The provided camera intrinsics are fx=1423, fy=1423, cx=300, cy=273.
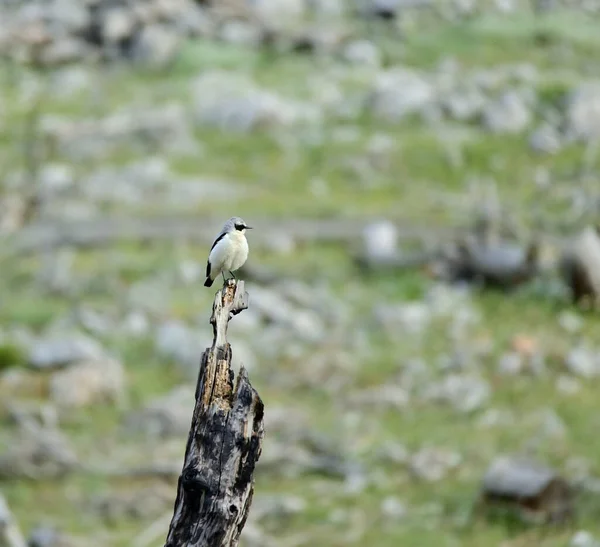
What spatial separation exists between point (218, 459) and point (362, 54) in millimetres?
42312

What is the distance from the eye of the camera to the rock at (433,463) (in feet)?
67.4

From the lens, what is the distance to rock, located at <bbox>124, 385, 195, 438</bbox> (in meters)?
22.3

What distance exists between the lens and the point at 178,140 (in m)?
40.6

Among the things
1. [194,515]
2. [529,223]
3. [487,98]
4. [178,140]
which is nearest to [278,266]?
[529,223]

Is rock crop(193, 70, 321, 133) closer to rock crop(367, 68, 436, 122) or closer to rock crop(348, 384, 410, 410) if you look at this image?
rock crop(367, 68, 436, 122)

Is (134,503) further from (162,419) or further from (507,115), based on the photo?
(507,115)

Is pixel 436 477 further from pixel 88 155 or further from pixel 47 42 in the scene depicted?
pixel 47 42

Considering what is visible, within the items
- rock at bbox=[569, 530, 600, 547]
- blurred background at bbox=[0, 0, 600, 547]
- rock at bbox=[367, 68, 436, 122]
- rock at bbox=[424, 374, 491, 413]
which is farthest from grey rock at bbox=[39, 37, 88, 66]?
rock at bbox=[569, 530, 600, 547]

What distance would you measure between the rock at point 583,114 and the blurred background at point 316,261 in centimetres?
9

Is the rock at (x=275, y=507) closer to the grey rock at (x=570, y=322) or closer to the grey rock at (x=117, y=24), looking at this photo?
the grey rock at (x=570, y=322)

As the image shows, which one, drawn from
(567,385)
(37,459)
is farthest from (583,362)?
(37,459)

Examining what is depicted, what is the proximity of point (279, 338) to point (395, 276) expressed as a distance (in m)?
4.56

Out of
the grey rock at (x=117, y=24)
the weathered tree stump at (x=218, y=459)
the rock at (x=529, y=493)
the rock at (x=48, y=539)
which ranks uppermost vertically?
the grey rock at (x=117, y=24)

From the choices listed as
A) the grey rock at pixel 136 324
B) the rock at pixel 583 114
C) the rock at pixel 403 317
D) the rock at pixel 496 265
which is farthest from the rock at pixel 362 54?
the grey rock at pixel 136 324
